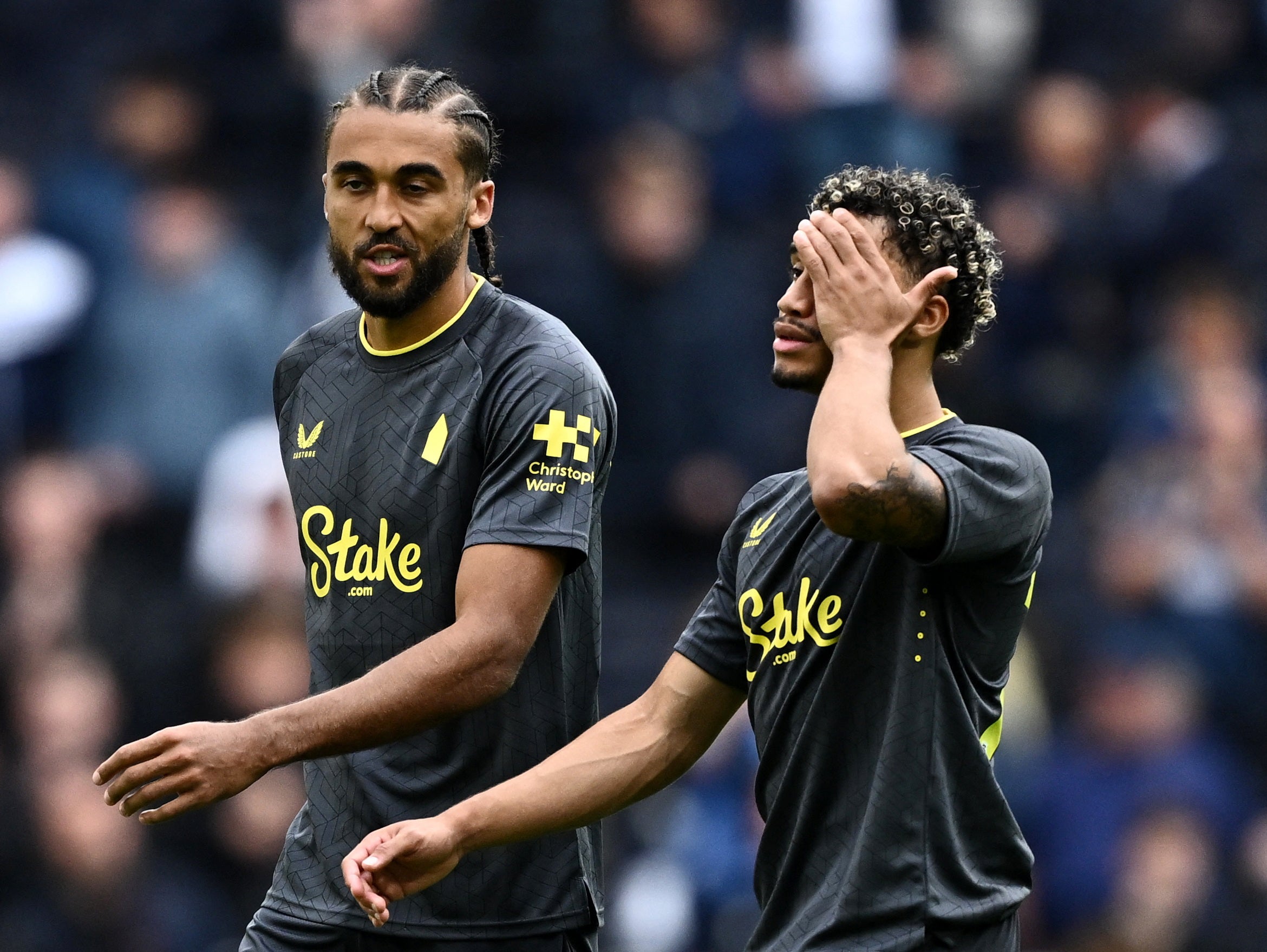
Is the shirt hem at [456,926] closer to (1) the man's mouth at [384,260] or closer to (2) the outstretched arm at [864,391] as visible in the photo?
(2) the outstretched arm at [864,391]

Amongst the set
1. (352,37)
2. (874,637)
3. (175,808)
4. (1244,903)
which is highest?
(352,37)

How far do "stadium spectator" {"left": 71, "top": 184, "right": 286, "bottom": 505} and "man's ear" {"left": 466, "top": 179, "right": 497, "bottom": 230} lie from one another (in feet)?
15.3

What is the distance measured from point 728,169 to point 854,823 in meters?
6.42

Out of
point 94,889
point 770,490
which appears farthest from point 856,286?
point 94,889

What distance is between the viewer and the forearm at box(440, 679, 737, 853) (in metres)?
3.90

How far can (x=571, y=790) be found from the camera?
4043mm

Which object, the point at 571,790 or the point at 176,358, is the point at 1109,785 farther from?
the point at 571,790

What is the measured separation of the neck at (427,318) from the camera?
4.36m

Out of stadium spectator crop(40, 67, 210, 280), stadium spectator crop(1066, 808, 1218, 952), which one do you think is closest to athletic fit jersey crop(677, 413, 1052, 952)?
stadium spectator crop(1066, 808, 1218, 952)

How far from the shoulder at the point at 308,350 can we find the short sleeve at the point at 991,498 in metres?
1.38

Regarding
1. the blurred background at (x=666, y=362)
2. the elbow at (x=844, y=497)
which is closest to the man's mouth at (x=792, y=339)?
the elbow at (x=844, y=497)

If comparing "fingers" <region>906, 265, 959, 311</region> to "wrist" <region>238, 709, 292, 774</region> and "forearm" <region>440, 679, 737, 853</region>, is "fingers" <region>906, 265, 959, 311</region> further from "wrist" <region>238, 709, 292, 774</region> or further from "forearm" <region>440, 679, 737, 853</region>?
"wrist" <region>238, 709, 292, 774</region>

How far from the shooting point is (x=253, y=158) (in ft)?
33.1

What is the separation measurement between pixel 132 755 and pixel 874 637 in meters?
1.31
